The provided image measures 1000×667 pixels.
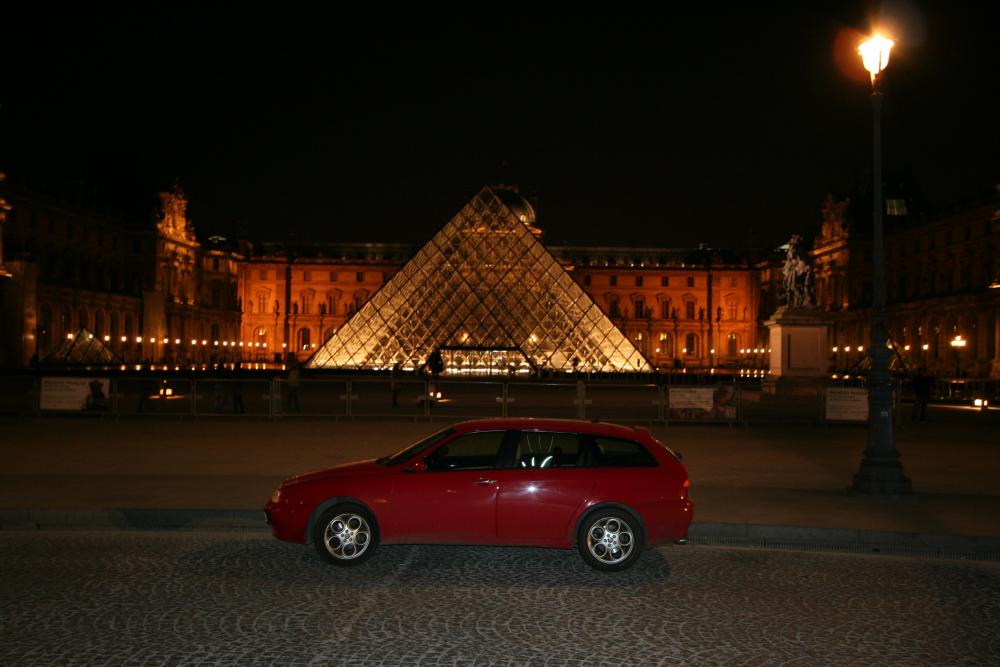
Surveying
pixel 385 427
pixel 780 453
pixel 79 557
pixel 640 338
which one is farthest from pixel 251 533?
pixel 640 338

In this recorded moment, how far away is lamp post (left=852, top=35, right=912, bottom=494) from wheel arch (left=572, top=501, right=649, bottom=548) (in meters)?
4.08

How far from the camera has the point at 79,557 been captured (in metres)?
6.59

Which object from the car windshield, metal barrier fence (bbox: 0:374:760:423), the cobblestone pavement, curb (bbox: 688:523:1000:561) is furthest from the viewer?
metal barrier fence (bbox: 0:374:760:423)

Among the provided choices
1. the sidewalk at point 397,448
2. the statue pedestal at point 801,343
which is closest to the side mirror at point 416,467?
the sidewalk at point 397,448

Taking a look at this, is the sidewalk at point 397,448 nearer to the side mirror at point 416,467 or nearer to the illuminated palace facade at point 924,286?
the side mirror at point 416,467

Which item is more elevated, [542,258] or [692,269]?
[692,269]

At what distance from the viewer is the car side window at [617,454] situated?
21.3 feet

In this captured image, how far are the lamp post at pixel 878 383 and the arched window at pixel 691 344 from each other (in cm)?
8622

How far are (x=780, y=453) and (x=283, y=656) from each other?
408 inches

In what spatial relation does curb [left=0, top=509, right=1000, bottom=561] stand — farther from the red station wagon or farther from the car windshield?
the car windshield

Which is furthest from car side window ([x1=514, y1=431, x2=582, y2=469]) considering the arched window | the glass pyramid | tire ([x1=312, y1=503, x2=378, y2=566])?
the arched window

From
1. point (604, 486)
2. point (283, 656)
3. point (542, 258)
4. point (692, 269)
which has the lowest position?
point (283, 656)

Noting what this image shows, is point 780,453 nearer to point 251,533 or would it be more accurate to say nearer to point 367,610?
point 251,533

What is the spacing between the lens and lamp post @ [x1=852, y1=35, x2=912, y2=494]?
922 cm
